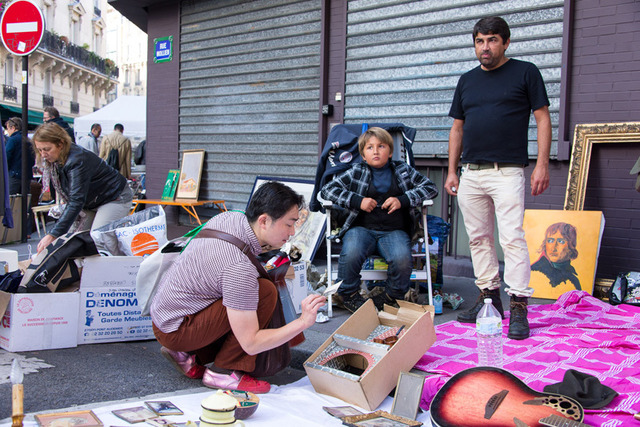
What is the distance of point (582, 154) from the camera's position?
213 inches

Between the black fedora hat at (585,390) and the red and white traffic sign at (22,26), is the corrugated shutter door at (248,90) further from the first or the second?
the black fedora hat at (585,390)

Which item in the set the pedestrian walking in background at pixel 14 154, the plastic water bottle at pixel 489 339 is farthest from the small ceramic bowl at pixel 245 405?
the pedestrian walking in background at pixel 14 154

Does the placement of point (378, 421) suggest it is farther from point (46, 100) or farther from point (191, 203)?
point (46, 100)

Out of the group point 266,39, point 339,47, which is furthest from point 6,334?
point 266,39

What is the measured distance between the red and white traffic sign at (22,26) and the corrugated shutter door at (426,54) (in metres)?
4.13

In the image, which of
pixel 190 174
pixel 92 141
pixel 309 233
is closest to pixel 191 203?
pixel 190 174

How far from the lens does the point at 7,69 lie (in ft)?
94.1

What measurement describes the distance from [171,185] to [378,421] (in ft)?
25.2

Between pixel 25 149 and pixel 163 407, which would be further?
pixel 25 149

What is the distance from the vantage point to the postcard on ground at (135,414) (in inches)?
99.0

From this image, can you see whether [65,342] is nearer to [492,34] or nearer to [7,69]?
[492,34]

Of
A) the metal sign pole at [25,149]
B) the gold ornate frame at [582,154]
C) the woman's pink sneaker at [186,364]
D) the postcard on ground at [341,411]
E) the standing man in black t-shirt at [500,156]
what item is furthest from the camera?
the metal sign pole at [25,149]

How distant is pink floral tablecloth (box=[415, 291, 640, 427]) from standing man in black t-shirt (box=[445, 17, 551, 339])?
265 millimetres

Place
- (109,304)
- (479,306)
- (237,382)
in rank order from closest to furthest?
(237,382) → (109,304) → (479,306)
